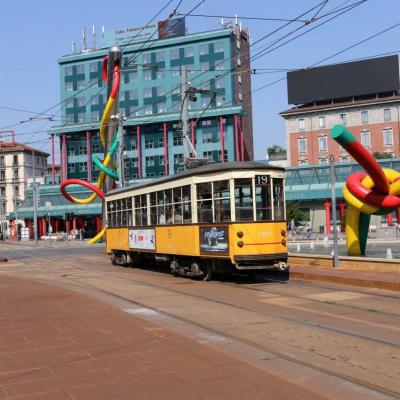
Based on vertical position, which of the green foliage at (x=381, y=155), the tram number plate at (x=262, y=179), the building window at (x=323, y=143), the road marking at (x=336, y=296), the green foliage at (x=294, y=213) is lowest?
the road marking at (x=336, y=296)

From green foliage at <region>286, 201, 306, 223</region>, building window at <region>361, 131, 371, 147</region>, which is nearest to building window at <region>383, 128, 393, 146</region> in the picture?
building window at <region>361, 131, 371, 147</region>

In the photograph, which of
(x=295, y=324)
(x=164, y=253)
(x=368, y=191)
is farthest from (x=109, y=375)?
(x=368, y=191)

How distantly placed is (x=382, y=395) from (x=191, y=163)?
1540 centimetres

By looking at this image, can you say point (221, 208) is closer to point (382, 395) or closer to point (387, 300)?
point (387, 300)

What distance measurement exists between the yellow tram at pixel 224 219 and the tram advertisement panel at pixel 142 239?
3.56 ft

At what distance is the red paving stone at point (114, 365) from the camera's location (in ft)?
18.8

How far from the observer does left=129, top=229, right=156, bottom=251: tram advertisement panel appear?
1970cm

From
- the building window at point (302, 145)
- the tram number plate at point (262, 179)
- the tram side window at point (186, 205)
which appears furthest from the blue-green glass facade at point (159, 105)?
the tram number plate at point (262, 179)

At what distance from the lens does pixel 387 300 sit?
1222 cm

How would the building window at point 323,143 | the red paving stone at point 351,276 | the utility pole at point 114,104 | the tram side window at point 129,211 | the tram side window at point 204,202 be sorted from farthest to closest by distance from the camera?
the building window at point 323,143 < the utility pole at point 114,104 < the tram side window at point 129,211 < the tram side window at point 204,202 < the red paving stone at point 351,276

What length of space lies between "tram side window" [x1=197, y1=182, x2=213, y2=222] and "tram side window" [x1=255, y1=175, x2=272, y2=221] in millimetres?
1327

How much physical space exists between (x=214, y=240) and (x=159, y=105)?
235ft

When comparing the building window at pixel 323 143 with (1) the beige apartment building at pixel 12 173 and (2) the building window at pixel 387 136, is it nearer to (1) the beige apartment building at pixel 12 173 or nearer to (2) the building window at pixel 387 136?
(2) the building window at pixel 387 136

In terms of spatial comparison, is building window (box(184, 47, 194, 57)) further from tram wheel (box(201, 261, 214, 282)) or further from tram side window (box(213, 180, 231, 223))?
tram side window (box(213, 180, 231, 223))
